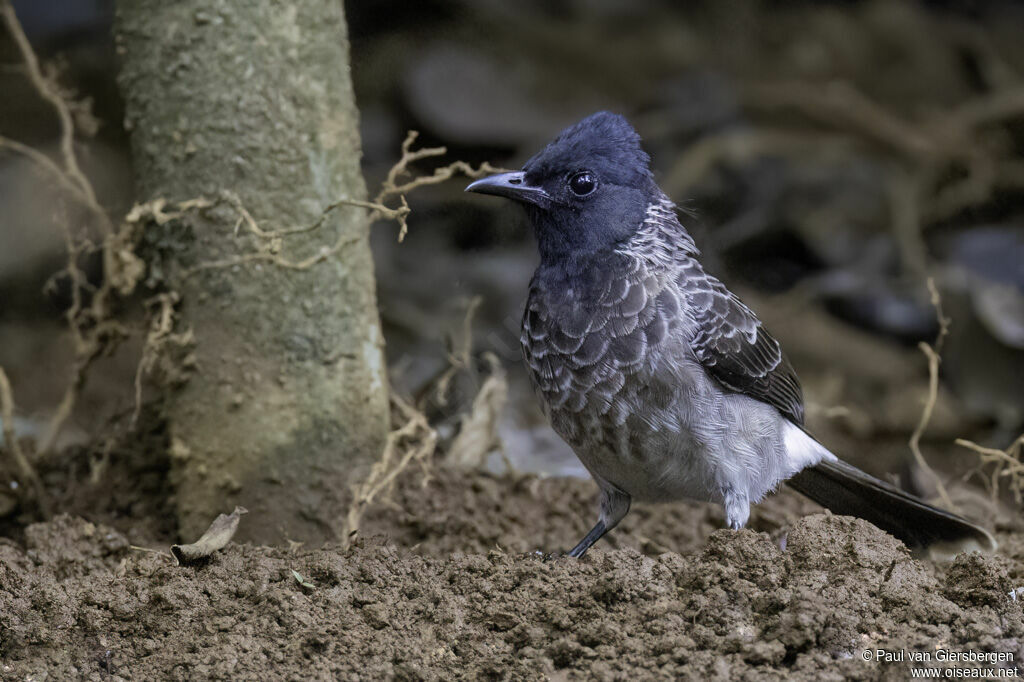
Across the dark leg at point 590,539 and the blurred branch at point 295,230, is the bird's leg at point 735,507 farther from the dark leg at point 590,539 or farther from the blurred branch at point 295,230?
the blurred branch at point 295,230

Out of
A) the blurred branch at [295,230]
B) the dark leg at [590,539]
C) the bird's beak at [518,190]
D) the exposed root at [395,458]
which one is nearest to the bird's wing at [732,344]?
the bird's beak at [518,190]

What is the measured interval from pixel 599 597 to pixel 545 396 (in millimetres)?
1072

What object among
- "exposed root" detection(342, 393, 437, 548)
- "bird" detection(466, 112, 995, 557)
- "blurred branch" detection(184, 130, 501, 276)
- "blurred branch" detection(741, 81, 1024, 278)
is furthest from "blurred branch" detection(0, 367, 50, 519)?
"blurred branch" detection(741, 81, 1024, 278)

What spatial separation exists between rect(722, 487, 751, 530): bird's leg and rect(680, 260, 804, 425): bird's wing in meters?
0.34

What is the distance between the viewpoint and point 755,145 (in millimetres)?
7289

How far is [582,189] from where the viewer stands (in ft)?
12.1

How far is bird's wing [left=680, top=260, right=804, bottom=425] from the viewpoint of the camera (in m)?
3.57

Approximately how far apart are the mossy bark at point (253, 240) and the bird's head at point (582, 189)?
62 cm

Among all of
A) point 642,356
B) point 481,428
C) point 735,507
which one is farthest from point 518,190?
point 481,428

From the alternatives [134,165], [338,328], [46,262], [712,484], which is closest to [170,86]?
[134,165]

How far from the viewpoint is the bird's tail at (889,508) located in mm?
3738

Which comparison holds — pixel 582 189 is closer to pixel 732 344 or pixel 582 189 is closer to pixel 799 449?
pixel 732 344

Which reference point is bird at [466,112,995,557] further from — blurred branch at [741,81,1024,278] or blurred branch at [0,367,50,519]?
blurred branch at [741,81,1024,278]

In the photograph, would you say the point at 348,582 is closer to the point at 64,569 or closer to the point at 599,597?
the point at 599,597
